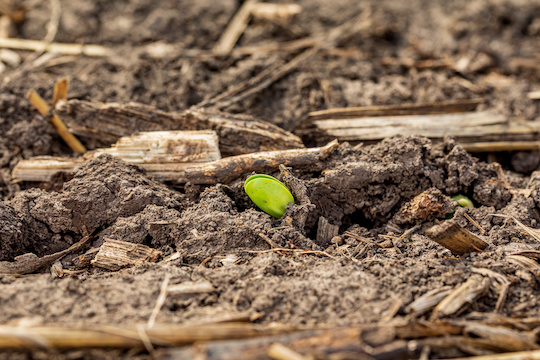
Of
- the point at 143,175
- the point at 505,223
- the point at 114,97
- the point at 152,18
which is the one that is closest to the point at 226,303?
the point at 143,175

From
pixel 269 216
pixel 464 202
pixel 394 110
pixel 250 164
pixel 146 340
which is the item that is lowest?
pixel 146 340

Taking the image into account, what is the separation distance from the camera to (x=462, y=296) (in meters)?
2.03

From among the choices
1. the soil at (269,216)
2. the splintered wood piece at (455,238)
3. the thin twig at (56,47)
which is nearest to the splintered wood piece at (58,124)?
the soil at (269,216)

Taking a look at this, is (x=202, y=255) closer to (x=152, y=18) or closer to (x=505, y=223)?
(x=505, y=223)

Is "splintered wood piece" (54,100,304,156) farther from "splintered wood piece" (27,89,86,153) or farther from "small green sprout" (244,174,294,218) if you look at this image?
"small green sprout" (244,174,294,218)

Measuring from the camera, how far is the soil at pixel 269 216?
2043 mm

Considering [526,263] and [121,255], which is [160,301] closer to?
[121,255]

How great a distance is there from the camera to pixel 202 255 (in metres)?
2.40

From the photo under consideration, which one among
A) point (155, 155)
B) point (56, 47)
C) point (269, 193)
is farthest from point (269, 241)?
point (56, 47)

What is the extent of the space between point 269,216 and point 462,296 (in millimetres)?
1166

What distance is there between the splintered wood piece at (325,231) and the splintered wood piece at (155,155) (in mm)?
885

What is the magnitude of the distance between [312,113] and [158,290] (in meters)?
2.01

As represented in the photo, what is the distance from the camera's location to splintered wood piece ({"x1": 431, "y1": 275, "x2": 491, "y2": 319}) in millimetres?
1972

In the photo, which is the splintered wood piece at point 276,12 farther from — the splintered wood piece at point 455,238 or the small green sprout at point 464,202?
the splintered wood piece at point 455,238
